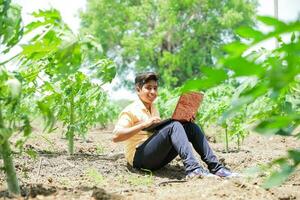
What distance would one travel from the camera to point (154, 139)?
4133 millimetres

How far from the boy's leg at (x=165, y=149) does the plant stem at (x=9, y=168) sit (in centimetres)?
160

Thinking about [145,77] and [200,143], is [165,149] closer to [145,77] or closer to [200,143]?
[200,143]

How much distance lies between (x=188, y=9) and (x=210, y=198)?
25.3 metres

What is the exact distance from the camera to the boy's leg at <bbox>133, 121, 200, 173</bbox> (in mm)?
3928

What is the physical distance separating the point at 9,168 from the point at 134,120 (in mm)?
1708

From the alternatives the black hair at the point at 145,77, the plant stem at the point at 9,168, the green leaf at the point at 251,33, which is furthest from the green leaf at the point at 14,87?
the black hair at the point at 145,77

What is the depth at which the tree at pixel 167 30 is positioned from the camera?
86.7 ft

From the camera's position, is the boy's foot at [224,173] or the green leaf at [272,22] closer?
the green leaf at [272,22]

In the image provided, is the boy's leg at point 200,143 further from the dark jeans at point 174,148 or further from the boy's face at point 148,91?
the boy's face at point 148,91

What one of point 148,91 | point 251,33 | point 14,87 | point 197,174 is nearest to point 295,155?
point 251,33

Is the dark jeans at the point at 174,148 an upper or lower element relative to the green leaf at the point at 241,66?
lower

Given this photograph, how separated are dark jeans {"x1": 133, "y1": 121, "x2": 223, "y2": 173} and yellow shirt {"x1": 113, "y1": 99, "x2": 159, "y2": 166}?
0.27ft

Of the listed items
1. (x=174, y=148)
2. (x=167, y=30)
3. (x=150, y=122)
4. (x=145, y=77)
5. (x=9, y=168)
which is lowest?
(x=174, y=148)

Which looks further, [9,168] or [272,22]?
[9,168]
